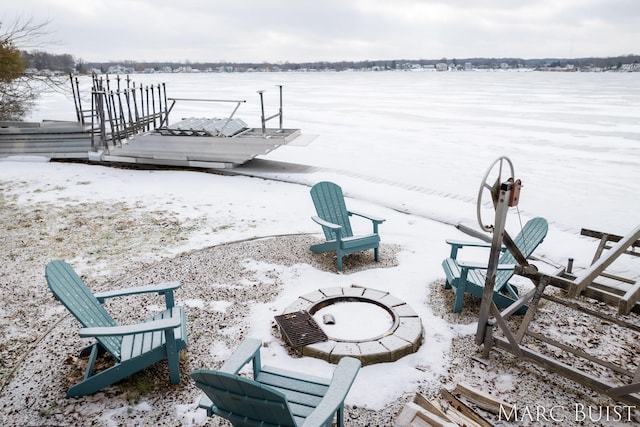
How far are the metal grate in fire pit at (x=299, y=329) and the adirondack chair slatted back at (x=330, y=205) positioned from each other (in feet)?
5.48

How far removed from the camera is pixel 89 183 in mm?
8531

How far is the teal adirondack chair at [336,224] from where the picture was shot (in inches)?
189

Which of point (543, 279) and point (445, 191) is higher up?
point (543, 279)

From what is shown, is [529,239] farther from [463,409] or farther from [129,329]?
[129,329]

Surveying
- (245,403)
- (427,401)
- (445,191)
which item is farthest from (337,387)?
(445,191)

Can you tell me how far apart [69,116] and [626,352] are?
786 inches

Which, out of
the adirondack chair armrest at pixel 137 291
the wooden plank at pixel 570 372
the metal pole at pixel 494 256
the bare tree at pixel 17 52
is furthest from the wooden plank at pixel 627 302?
the bare tree at pixel 17 52

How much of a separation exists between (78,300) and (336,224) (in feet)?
9.38

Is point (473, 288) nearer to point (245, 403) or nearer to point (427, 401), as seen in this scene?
point (427, 401)

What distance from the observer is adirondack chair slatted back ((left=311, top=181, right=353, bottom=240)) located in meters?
5.24

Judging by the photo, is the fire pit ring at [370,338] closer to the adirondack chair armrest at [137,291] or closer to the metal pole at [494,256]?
the metal pole at [494,256]

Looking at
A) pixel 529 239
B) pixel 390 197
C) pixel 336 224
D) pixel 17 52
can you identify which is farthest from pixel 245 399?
pixel 17 52

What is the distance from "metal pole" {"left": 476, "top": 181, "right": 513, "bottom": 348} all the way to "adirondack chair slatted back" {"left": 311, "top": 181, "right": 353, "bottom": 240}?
7.23 feet

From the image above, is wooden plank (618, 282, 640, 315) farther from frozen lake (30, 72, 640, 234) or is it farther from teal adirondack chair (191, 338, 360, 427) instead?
frozen lake (30, 72, 640, 234)
